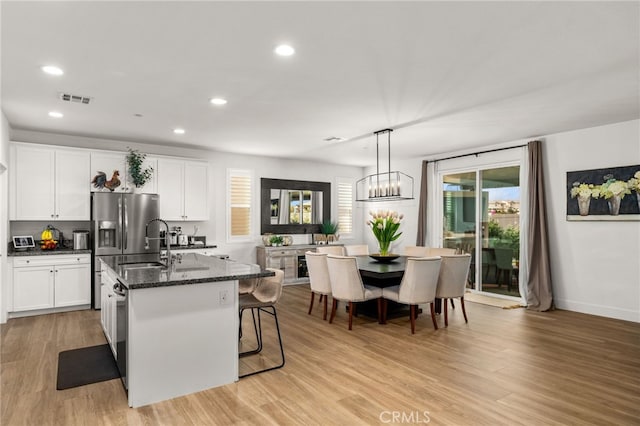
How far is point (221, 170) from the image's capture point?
24.1 ft

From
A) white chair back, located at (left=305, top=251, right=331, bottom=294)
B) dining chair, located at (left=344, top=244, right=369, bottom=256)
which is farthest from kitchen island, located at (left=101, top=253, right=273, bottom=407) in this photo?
dining chair, located at (left=344, top=244, right=369, bottom=256)

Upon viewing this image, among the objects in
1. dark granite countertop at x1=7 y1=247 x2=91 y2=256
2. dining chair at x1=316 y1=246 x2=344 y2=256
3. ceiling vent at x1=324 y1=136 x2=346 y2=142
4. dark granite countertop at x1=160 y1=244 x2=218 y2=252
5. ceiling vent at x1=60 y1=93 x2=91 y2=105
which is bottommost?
dining chair at x1=316 y1=246 x2=344 y2=256

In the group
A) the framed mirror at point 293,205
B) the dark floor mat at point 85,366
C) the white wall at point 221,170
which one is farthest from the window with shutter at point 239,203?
the dark floor mat at point 85,366

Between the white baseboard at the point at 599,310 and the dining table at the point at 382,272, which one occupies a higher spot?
the dining table at the point at 382,272

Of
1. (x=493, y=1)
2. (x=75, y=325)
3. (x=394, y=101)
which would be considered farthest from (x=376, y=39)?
(x=75, y=325)

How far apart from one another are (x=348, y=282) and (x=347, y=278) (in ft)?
0.17

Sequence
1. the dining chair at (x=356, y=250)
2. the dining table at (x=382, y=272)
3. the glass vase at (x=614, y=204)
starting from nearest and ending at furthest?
the dining table at (x=382, y=272)
the glass vase at (x=614, y=204)
the dining chair at (x=356, y=250)

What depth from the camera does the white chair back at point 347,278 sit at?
4711 mm

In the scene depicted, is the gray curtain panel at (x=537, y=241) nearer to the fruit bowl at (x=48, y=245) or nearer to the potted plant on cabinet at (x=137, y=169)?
the potted plant on cabinet at (x=137, y=169)

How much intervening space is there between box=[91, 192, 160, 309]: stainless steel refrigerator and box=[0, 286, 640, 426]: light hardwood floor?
1141 mm

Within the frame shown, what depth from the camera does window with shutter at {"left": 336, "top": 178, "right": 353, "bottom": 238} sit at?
29.8 feet

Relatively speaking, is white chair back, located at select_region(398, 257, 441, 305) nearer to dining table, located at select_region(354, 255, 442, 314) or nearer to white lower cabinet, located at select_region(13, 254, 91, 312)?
dining table, located at select_region(354, 255, 442, 314)

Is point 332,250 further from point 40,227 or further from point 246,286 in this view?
point 40,227

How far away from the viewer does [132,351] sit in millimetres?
2791
